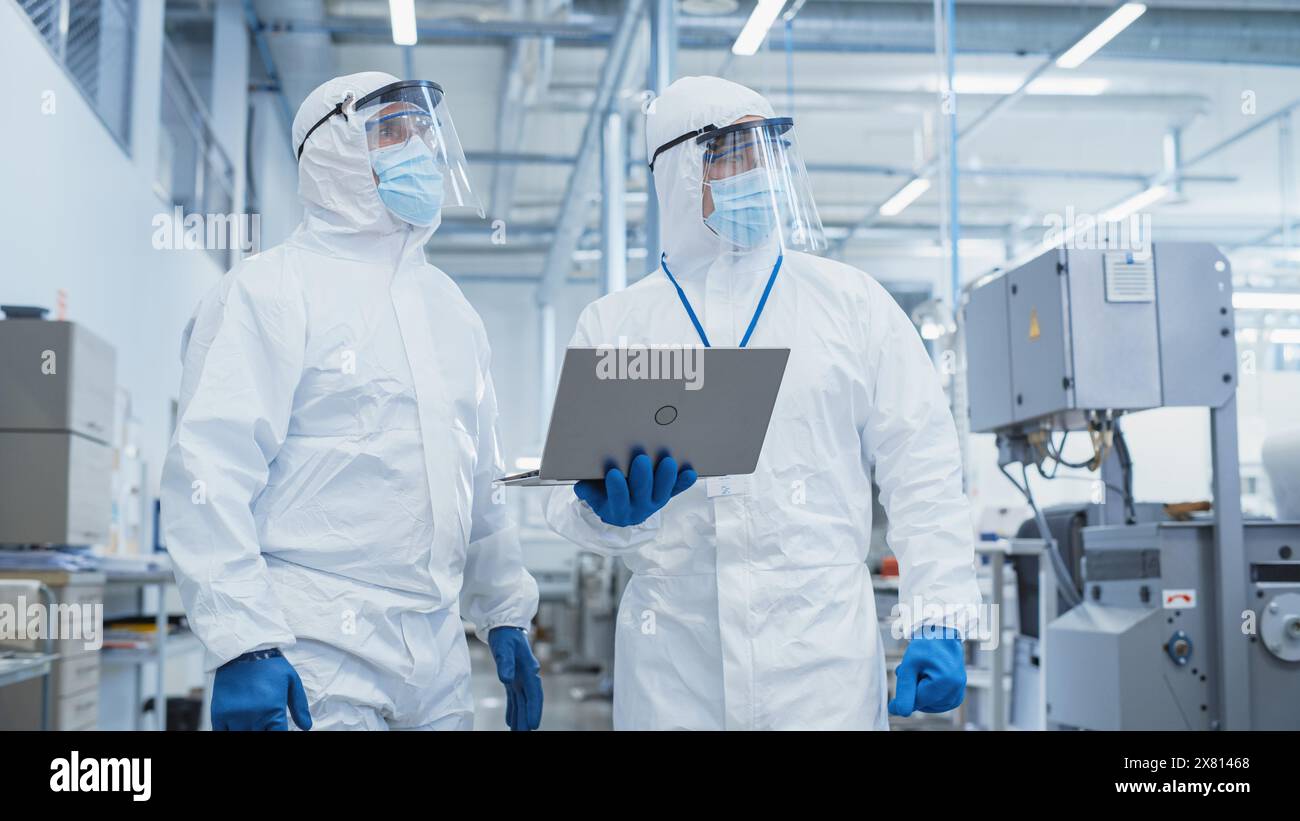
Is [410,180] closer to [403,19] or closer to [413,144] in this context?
[413,144]

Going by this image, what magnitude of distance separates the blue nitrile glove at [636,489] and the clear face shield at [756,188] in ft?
1.54

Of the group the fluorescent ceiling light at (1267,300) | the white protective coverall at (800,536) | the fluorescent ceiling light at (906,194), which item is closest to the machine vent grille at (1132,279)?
the white protective coverall at (800,536)

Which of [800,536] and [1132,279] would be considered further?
[1132,279]

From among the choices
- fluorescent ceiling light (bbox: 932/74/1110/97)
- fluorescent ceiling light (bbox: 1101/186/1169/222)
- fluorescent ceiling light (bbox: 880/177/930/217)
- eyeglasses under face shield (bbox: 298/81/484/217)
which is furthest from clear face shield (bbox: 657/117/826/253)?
fluorescent ceiling light (bbox: 1101/186/1169/222)

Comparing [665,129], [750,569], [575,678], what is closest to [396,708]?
[750,569]

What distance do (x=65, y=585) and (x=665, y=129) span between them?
2534 millimetres

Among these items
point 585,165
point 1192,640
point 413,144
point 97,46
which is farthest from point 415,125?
point 585,165

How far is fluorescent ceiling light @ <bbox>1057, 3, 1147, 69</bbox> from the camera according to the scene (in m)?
5.36

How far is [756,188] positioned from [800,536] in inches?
21.4

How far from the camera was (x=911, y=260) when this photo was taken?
12797mm

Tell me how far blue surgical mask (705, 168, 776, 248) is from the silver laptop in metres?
0.43

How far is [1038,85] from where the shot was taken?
26.9 ft

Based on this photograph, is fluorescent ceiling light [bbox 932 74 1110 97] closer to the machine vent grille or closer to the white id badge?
the machine vent grille

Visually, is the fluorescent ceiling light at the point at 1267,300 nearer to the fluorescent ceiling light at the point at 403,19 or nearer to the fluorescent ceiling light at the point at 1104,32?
the fluorescent ceiling light at the point at 1104,32
